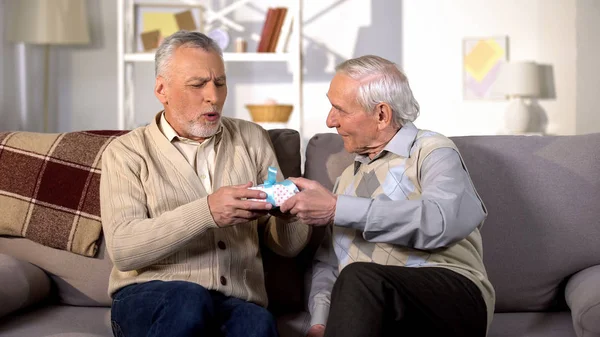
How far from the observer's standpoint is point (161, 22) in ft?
16.9

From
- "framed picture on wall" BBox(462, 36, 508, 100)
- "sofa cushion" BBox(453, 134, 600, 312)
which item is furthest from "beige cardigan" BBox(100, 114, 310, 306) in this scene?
"framed picture on wall" BBox(462, 36, 508, 100)

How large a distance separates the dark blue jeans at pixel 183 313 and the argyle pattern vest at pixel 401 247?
303 millimetres

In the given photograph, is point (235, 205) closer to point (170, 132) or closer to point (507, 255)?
point (170, 132)

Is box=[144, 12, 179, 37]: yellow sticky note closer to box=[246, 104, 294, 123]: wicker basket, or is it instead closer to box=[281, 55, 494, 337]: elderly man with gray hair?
box=[246, 104, 294, 123]: wicker basket

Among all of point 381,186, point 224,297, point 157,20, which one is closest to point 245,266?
point 224,297

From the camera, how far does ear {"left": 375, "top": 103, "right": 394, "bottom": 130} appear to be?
204cm

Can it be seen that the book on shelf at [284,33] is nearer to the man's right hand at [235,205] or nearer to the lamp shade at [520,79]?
the lamp shade at [520,79]

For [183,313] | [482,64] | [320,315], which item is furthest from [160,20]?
A: [183,313]

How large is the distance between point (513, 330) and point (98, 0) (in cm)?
448

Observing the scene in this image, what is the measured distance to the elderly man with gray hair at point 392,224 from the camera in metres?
1.67

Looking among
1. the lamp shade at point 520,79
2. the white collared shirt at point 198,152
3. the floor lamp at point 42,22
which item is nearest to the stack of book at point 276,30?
the floor lamp at point 42,22

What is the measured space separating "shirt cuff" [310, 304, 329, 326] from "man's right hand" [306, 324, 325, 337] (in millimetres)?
17

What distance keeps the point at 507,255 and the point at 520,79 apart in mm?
3473

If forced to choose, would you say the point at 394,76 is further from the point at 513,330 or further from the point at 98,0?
the point at 98,0
